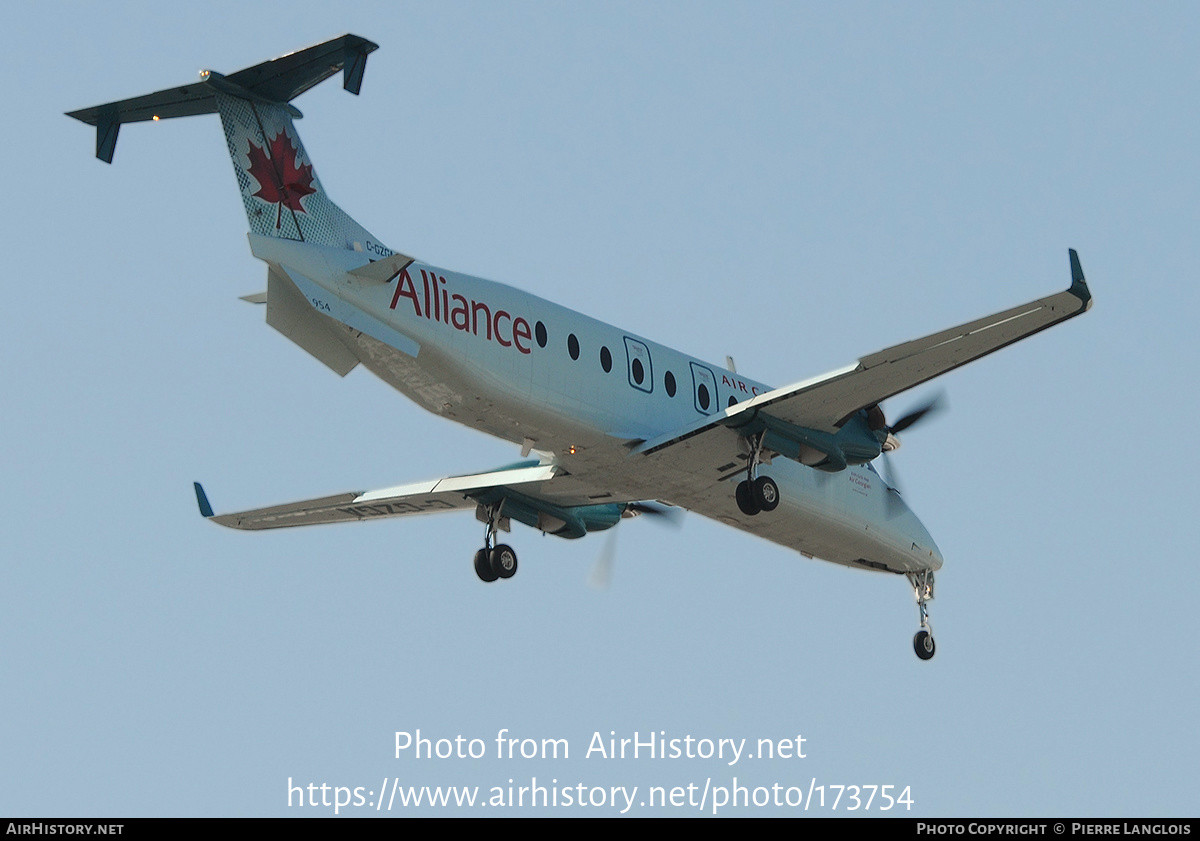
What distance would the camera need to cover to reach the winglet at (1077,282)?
24.3 meters

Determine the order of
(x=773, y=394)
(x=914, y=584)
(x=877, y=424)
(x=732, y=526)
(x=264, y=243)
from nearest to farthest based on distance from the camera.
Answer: (x=264, y=243), (x=773, y=394), (x=877, y=424), (x=732, y=526), (x=914, y=584)

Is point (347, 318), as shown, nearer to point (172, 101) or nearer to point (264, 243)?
point (264, 243)

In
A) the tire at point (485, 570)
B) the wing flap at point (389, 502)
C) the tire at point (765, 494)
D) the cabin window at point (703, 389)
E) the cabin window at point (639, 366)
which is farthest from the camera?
the wing flap at point (389, 502)

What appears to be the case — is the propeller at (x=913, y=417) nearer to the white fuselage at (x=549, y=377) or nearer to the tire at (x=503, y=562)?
the white fuselage at (x=549, y=377)

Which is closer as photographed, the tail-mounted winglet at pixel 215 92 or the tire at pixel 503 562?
the tail-mounted winglet at pixel 215 92

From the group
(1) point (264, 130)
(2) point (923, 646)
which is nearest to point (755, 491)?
(2) point (923, 646)

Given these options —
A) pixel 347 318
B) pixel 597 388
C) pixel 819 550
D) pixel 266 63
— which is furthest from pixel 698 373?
pixel 266 63

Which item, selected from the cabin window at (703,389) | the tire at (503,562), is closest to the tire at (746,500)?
the cabin window at (703,389)

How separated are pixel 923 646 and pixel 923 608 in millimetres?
1022

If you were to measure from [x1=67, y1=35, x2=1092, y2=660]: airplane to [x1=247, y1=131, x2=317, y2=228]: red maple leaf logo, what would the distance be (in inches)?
1.0

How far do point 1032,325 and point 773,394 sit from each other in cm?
461

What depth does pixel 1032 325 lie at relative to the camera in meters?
25.3

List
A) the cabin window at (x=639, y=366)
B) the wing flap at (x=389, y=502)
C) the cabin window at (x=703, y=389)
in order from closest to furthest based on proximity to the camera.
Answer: the cabin window at (x=639, y=366)
the cabin window at (x=703, y=389)
the wing flap at (x=389, y=502)

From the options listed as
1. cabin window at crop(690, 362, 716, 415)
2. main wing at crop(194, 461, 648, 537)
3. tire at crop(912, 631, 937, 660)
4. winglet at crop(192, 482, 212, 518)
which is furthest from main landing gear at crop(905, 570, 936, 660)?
winglet at crop(192, 482, 212, 518)
